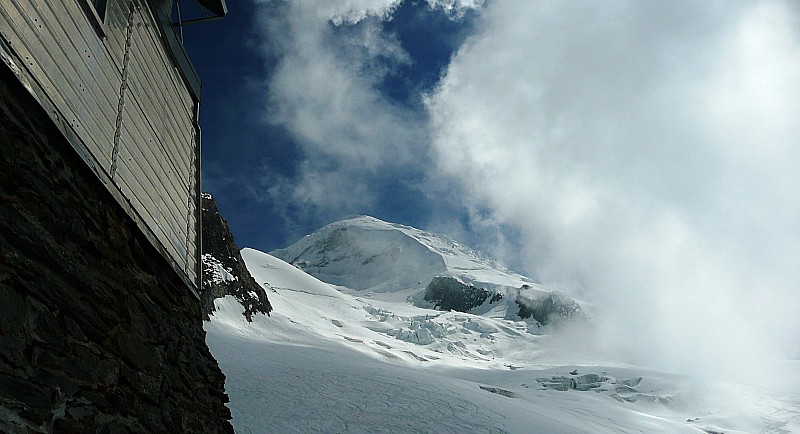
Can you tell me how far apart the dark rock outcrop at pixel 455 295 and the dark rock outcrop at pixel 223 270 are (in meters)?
92.4

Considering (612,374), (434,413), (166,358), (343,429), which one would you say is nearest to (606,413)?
(434,413)

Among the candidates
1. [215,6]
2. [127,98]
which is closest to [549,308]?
[215,6]

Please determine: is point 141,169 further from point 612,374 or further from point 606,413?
point 612,374

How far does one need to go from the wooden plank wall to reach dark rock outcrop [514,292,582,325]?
101590mm

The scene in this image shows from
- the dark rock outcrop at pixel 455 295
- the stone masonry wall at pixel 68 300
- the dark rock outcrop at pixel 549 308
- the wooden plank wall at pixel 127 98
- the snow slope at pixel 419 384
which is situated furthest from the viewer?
the dark rock outcrop at pixel 455 295

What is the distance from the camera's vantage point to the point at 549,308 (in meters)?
109

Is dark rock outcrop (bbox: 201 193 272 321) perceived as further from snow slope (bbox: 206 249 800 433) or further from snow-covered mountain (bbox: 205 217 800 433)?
snow slope (bbox: 206 249 800 433)

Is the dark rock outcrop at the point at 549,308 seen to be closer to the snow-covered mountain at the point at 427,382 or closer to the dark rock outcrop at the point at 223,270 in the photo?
the snow-covered mountain at the point at 427,382

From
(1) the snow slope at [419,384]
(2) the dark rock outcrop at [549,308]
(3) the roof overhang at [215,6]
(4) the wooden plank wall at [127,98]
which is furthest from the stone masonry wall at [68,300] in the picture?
(2) the dark rock outcrop at [549,308]

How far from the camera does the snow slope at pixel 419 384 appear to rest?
17766 mm

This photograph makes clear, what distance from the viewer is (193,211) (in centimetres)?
856

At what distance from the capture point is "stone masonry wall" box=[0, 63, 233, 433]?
3.33 meters

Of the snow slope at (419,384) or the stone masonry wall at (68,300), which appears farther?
the snow slope at (419,384)

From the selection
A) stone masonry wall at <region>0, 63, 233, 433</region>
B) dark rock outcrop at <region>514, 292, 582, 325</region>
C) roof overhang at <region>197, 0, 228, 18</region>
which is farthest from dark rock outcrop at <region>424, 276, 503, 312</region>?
stone masonry wall at <region>0, 63, 233, 433</region>
